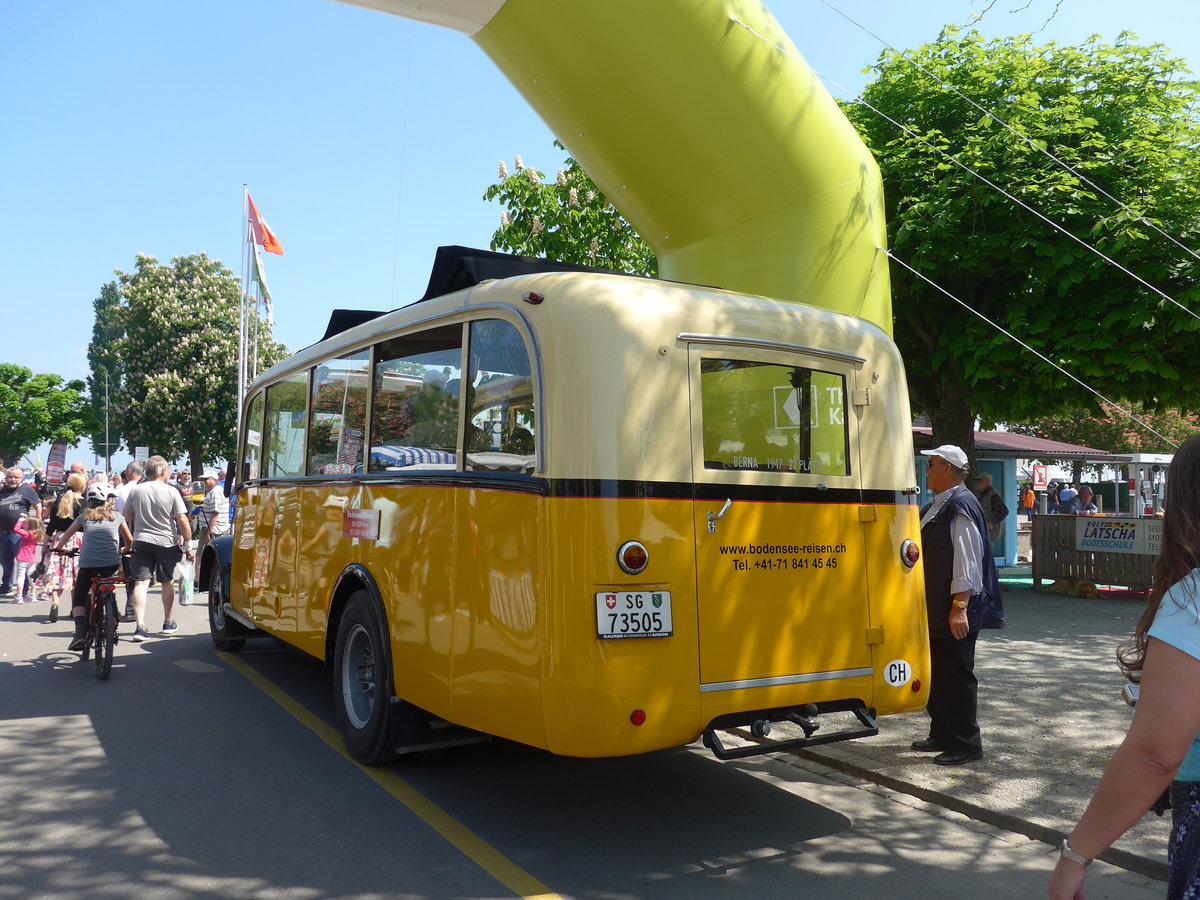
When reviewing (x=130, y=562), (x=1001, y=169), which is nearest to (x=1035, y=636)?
(x=1001, y=169)

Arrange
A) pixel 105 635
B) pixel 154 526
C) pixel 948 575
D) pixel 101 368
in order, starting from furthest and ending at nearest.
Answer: pixel 101 368
pixel 154 526
pixel 105 635
pixel 948 575

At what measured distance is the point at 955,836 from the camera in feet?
16.0

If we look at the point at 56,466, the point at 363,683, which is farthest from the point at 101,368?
the point at 363,683

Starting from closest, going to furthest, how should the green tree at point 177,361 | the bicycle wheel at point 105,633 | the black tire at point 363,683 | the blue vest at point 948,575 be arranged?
the black tire at point 363,683, the blue vest at point 948,575, the bicycle wheel at point 105,633, the green tree at point 177,361

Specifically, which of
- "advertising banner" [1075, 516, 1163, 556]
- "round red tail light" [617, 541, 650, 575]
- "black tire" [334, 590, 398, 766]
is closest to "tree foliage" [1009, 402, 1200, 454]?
"advertising banner" [1075, 516, 1163, 556]

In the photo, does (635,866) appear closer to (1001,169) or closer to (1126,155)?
(1001,169)

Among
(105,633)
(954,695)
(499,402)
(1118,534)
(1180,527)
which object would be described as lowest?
(954,695)

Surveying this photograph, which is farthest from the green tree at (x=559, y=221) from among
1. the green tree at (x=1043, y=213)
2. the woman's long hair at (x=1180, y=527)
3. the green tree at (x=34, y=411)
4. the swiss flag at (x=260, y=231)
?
the green tree at (x=34, y=411)

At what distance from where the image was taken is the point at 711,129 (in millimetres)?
7000

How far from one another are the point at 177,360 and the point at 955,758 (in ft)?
152

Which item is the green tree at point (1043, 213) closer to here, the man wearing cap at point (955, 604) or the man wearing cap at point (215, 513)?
the man wearing cap at point (955, 604)

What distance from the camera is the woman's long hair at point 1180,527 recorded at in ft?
6.47

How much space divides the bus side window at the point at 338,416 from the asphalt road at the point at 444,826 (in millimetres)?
1899

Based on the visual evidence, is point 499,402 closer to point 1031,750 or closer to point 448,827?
point 448,827
